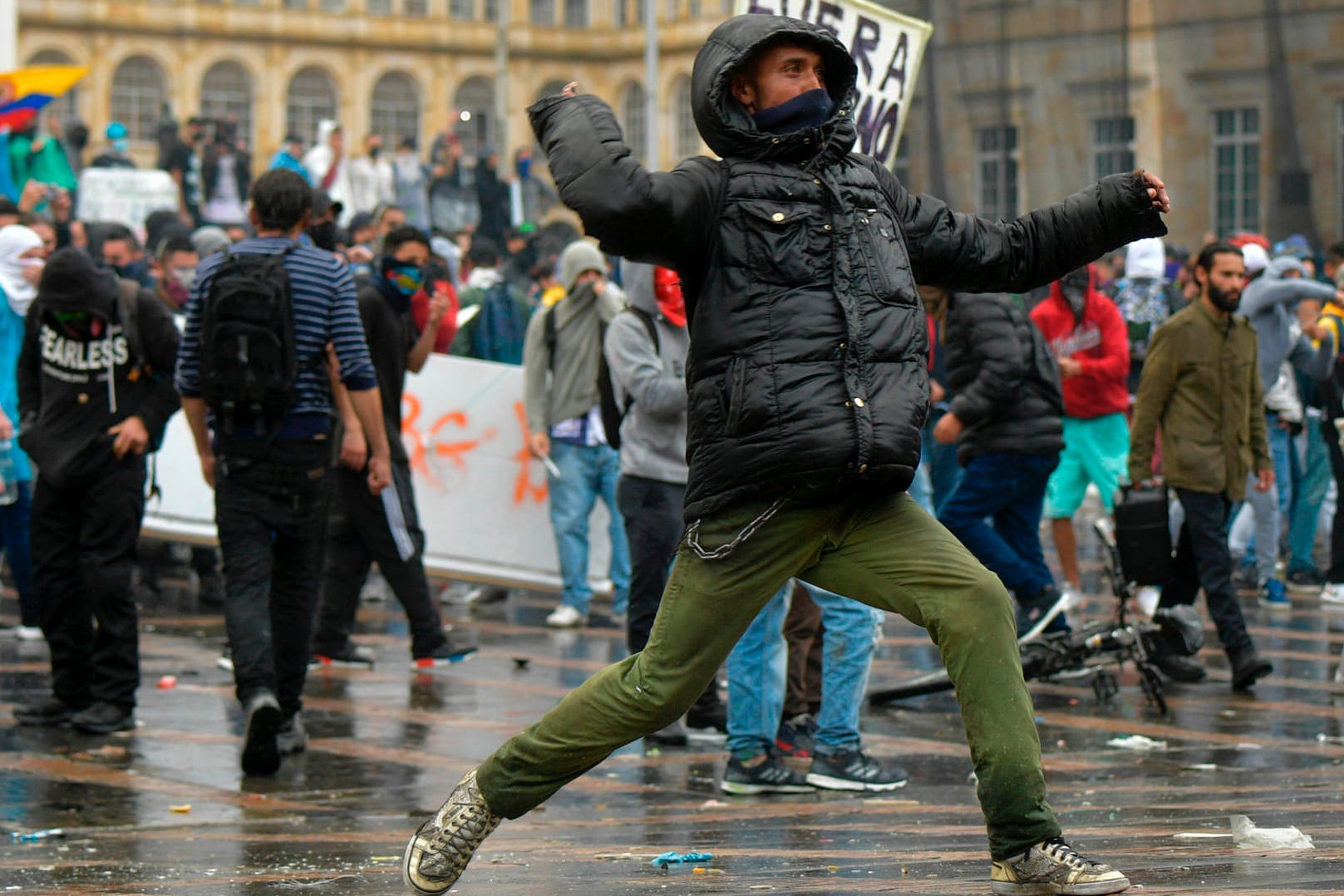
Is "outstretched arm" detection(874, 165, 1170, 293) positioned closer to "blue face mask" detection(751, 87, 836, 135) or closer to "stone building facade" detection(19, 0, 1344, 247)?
"blue face mask" detection(751, 87, 836, 135)

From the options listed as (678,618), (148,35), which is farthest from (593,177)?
(148,35)

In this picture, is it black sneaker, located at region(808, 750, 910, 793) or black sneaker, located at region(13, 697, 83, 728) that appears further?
black sneaker, located at region(13, 697, 83, 728)

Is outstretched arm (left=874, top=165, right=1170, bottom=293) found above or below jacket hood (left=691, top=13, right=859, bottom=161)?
below

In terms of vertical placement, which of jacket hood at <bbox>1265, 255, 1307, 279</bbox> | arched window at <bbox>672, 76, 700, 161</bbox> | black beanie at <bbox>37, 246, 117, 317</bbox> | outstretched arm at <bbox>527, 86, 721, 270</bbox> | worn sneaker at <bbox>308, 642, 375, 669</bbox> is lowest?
worn sneaker at <bbox>308, 642, 375, 669</bbox>

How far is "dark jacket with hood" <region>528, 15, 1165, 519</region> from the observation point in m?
4.53

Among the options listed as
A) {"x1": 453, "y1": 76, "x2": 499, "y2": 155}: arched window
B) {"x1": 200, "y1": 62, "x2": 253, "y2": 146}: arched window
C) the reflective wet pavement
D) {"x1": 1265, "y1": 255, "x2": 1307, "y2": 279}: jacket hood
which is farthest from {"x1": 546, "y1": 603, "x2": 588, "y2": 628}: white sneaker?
{"x1": 200, "y1": 62, "x2": 253, "y2": 146}: arched window

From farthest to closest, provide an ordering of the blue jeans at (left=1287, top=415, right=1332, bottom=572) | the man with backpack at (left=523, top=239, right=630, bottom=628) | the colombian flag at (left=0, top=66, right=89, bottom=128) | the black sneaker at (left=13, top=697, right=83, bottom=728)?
the colombian flag at (left=0, top=66, right=89, bottom=128) < the blue jeans at (left=1287, top=415, right=1332, bottom=572) < the man with backpack at (left=523, top=239, right=630, bottom=628) < the black sneaker at (left=13, top=697, right=83, bottom=728)

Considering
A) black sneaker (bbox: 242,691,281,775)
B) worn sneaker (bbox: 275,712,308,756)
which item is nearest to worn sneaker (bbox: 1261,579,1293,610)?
worn sneaker (bbox: 275,712,308,756)

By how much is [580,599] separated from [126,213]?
11911 mm

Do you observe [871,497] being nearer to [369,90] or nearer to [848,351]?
[848,351]

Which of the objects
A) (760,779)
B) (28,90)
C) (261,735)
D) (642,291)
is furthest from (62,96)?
(760,779)

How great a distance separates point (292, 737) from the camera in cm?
796

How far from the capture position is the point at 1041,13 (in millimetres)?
21578

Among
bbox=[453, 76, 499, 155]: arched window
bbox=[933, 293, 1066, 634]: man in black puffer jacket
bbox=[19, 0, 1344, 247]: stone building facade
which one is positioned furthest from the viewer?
bbox=[453, 76, 499, 155]: arched window
